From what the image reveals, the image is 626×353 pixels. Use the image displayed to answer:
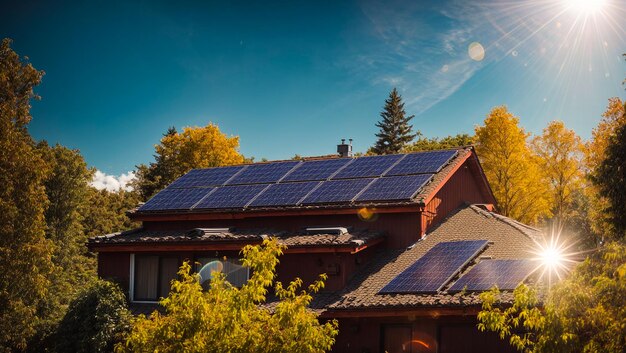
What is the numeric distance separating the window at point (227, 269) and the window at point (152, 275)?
135 cm

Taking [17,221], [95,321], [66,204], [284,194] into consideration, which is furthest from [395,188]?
[66,204]

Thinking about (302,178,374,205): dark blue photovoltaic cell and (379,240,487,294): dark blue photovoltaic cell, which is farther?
(302,178,374,205): dark blue photovoltaic cell

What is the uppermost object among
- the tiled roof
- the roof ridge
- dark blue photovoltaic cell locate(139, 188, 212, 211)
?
dark blue photovoltaic cell locate(139, 188, 212, 211)

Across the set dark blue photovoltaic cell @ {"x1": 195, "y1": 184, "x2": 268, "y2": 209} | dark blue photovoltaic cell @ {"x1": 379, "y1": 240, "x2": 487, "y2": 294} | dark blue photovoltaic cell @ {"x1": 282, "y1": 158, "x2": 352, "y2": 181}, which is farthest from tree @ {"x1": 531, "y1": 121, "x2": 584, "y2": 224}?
dark blue photovoltaic cell @ {"x1": 379, "y1": 240, "x2": 487, "y2": 294}

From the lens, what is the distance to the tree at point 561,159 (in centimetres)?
5116

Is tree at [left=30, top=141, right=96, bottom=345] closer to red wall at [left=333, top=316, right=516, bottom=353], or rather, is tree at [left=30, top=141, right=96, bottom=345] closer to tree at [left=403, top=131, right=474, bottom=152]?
tree at [left=403, top=131, right=474, bottom=152]

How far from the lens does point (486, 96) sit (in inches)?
1641

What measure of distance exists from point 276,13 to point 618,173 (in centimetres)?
1929

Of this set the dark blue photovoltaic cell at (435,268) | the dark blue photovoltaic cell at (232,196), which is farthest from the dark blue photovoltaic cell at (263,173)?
the dark blue photovoltaic cell at (435,268)

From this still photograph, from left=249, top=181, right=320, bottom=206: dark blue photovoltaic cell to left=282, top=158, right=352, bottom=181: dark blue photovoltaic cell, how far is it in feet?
2.31

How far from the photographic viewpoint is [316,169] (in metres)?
32.5

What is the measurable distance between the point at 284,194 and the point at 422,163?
6.13 m

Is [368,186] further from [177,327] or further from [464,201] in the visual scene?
[177,327]

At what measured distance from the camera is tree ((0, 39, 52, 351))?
31.3 m
